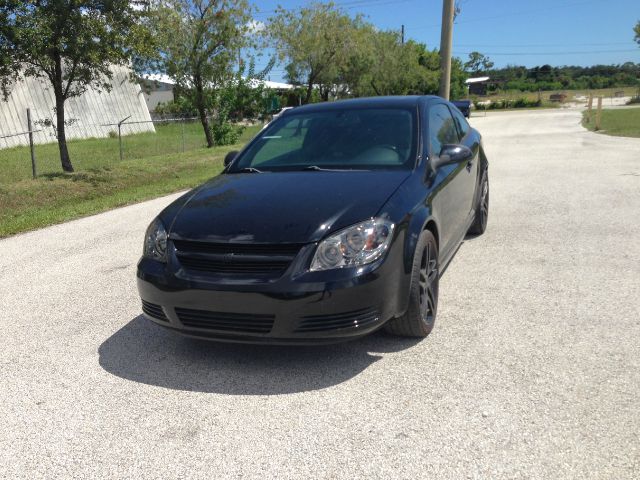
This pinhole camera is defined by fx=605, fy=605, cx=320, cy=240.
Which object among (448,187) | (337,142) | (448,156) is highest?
(337,142)

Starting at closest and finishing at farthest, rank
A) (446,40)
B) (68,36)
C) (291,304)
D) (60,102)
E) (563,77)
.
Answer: (291,304) < (68,36) < (60,102) < (446,40) < (563,77)

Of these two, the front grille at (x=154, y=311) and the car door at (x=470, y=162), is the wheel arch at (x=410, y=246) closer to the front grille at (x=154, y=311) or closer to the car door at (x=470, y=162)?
the front grille at (x=154, y=311)

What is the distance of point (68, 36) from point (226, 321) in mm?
10530

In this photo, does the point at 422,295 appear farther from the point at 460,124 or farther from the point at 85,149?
the point at 85,149

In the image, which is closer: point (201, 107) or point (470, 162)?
point (470, 162)

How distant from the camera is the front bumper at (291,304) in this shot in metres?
3.30

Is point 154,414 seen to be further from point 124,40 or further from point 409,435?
point 124,40

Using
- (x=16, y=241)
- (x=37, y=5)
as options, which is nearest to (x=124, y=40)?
(x=37, y=5)

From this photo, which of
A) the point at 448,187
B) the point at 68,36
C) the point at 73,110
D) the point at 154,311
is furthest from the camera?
the point at 73,110

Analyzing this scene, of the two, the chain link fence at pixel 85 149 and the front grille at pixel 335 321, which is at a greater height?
the chain link fence at pixel 85 149

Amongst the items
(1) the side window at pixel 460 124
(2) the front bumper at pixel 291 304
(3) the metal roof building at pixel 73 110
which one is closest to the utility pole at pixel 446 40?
(3) the metal roof building at pixel 73 110

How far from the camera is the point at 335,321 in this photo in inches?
133

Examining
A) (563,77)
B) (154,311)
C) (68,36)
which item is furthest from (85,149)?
(563,77)

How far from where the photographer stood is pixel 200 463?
9.07 feet
